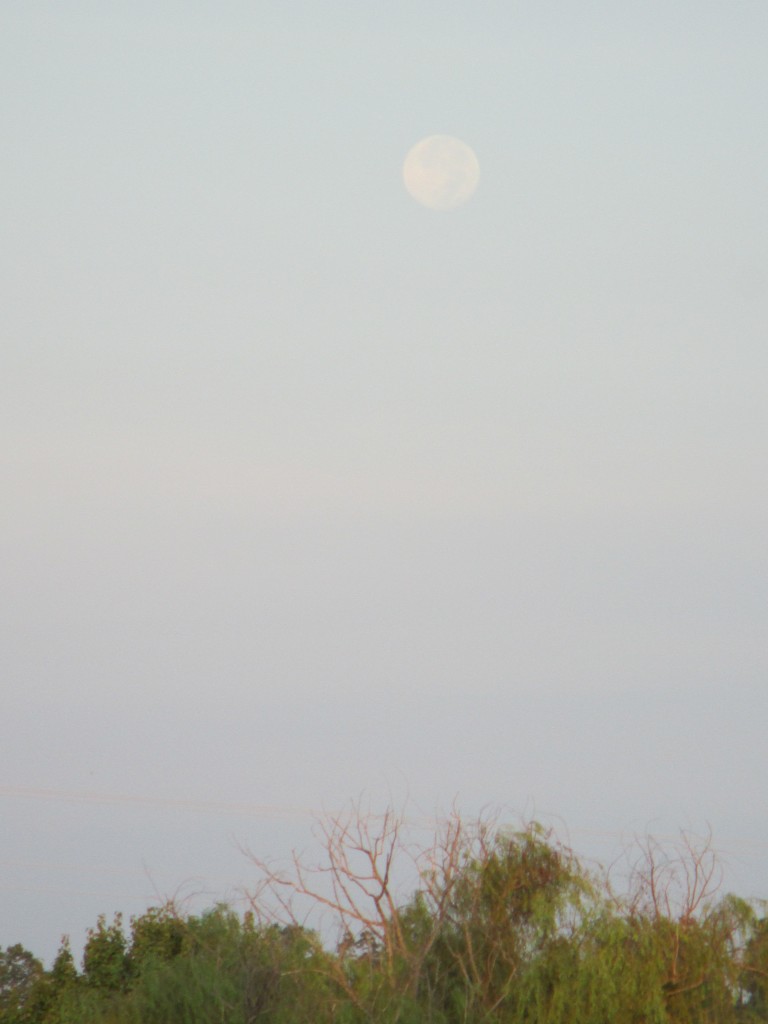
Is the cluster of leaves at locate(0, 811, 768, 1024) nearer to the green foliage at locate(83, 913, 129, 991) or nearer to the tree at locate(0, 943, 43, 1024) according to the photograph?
the green foliage at locate(83, 913, 129, 991)

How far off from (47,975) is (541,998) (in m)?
14.7

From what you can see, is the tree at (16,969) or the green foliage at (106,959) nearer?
the green foliage at (106,959)

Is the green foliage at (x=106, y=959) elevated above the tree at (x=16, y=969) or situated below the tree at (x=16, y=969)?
below

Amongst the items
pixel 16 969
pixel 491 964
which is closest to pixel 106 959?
pixel 491 964

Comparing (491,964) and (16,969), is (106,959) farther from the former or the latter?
(16,969)

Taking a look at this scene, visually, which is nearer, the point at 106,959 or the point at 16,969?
the point at 106,959

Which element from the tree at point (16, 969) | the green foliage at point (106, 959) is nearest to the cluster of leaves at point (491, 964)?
the green foliage at point (106, 959)

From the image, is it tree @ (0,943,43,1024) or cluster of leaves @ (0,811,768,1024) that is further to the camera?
tree @ (0,943,43,1024)

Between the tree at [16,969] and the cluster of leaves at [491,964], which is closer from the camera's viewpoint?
the cluster of leaves at [491,964]

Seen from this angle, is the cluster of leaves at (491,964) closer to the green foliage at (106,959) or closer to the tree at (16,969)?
the green foliage at (106,959)

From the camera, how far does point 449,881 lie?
23.4 meters

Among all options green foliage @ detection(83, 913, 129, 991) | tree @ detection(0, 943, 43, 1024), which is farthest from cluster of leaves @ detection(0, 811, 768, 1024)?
tree @ detection(0, 943, 43, 1024)

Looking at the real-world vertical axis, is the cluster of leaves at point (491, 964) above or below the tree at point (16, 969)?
below

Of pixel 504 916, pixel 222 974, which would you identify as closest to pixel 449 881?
pixel 504 916
